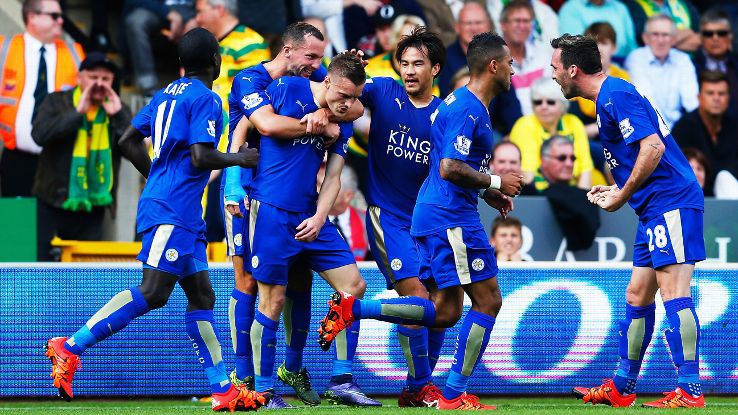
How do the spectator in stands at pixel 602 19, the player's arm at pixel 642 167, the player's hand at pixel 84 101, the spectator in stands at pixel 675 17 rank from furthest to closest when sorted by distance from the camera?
the spectator in stands at pixel 675 17 → the spectator in stands at pixel 602 19 → the player's hand at pixel 84 101 → the player's arm at pixel 642 167

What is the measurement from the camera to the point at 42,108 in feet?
41.1

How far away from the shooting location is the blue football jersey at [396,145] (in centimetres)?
925

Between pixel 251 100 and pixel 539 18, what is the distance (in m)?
6.12

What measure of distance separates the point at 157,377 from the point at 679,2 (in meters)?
7.77

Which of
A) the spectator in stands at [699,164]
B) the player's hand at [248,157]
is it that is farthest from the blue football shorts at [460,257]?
the spectator in stands at [699,164]

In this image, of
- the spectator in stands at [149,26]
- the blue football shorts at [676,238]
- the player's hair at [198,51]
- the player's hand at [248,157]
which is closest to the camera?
the player's hand at [248,157]

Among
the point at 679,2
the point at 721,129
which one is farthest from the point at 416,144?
the point at 679,2

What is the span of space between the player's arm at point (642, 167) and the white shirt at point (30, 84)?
6.20 metres

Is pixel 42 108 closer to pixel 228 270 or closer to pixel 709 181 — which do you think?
pixel 228 270

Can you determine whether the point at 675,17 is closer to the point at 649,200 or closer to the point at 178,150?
the point at 649,200

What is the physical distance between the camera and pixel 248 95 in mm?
8820

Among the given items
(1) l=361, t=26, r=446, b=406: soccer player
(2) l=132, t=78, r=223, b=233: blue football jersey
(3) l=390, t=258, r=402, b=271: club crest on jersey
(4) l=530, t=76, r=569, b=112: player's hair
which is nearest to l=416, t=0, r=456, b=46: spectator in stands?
(4) l=530, t=76, r=569, b=112: player's hair

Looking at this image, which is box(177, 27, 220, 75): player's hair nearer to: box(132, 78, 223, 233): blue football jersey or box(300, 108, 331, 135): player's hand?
box(132, 78, 223, 233): blue football jersey

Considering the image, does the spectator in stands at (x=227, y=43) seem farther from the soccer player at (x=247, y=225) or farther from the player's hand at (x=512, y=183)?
the player's hand at (x=512, y=183)
